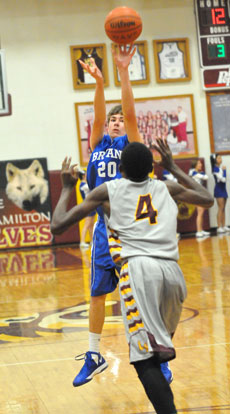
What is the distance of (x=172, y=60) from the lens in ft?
53.2

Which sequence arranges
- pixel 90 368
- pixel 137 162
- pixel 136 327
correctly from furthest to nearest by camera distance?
pixel 90 368
pixel 137 162
pixel 136 327

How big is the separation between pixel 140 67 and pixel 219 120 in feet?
7.42

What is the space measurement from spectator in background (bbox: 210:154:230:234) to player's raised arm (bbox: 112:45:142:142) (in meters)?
11.8

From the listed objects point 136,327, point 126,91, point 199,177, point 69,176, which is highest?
point 199,177

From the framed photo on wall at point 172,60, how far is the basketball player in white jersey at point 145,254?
1330cm

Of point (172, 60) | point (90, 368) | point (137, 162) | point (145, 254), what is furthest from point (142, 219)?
point (172, 60)

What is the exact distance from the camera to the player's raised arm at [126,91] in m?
4.00

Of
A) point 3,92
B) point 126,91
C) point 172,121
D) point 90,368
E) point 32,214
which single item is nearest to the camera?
point 126,91

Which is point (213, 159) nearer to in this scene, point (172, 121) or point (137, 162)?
point (172, 121)

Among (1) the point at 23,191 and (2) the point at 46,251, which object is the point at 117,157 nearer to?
→ (2) the point at 46,251

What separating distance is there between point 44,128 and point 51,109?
47 centimetres

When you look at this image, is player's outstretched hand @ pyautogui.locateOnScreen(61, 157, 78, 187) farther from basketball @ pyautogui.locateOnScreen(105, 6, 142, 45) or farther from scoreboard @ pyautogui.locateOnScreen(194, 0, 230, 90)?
scoreboard @ pyautogui.locateOnScreen(194, 0, 230, 90)

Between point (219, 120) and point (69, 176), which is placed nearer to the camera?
point (69, 176)

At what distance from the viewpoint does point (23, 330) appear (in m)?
6.33
